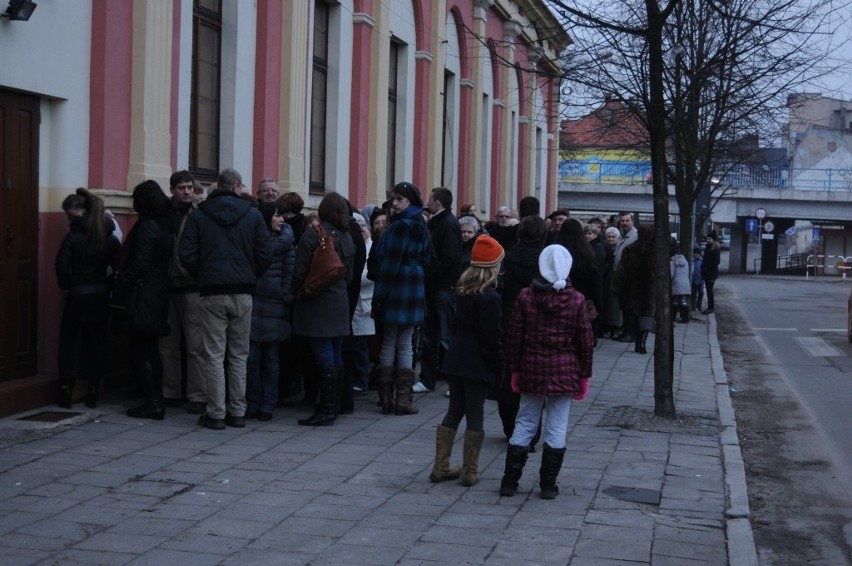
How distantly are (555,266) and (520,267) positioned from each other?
1.12 meters

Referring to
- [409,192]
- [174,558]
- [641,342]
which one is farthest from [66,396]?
[641,342]

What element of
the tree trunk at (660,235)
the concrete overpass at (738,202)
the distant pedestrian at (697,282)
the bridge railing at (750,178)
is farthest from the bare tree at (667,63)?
the concrete overpass at (738,202)

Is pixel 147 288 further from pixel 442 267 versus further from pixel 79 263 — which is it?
pixel 442 267

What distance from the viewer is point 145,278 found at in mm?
9172

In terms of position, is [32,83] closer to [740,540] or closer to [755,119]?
[740,540]

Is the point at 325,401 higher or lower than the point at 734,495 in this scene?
higher

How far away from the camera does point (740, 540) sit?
6426 mm

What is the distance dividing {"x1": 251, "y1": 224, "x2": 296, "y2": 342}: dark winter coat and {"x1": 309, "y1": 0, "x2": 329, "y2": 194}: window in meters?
6.57

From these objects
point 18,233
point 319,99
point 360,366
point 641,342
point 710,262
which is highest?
point 319,99

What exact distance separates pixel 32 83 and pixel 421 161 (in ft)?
39.3

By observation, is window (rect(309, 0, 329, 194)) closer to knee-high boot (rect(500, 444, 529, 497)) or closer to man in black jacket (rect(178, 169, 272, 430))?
man in black jacket (rect(178, 169, 272, 430))

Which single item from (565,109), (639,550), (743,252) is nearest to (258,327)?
(639,550)

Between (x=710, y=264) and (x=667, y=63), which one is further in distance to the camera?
(x=710, y=264)

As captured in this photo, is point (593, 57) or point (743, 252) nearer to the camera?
point (593, 57)
